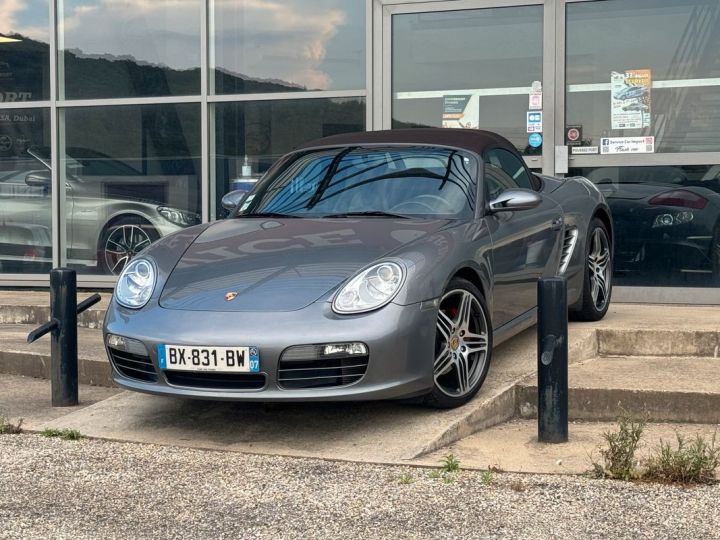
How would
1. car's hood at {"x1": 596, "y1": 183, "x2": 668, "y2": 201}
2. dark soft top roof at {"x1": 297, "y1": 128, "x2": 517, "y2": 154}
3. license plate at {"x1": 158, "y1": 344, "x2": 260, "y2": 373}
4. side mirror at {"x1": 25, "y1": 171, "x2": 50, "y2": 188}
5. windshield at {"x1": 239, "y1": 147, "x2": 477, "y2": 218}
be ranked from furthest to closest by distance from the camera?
side mirror at {"x1": 25, "y1": 171, "x2": 50, "y2": 188} < car's hood at {"x1": 596, "y1": 183, "x2": 668, "y2": 201} < dark soft top roof at {"x1": 297, "y1": 128, "x2": 517, "y2": 154} < windshield at {"x1": 239, "y1": 147, "x2": 477, "y2": 218} < license plate at {"x1": 158, "y1": 344, "x2": 260, "y2": 373}

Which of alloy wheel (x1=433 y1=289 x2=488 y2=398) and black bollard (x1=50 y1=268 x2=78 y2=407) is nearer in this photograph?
alloy wheel (x1=433 y1=289 x2=488 y2=398)

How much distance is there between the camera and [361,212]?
17.9 ft

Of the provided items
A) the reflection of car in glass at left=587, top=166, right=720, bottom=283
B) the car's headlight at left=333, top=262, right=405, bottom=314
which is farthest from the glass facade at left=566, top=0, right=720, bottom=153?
the car's headlight at left=333, top=262, right=405, bottom=314

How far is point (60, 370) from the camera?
5578 mm

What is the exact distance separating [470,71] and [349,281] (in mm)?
4858

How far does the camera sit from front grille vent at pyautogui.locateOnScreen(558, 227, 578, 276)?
6.50m

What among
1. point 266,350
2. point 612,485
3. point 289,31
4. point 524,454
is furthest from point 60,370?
point 289,31

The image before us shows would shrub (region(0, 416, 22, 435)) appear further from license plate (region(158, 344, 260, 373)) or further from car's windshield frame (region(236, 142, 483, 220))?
car's windshield frame (region(236, 142, 483, 220))

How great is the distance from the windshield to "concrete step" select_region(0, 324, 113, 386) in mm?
1456

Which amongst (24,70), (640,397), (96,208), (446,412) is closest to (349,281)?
(446,412)

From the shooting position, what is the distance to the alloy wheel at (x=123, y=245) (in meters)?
9.69

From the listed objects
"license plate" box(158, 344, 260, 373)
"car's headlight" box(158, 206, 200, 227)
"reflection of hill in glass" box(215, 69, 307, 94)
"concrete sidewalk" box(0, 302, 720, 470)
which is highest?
"reflection of hill in glass" box(215, 69, 307, 94)

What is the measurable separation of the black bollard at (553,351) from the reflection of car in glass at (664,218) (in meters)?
4.08

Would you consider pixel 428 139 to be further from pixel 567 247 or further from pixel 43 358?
pixel 43 358
